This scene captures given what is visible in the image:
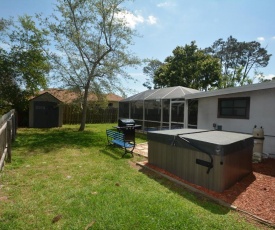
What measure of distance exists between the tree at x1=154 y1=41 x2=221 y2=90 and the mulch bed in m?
18.0

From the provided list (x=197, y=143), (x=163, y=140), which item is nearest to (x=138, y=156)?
(x=163, y=140)

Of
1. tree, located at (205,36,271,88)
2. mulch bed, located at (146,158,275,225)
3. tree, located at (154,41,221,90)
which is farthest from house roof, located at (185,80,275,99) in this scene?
tree, located at (205,36,271,88)

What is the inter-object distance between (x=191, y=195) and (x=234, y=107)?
544cm

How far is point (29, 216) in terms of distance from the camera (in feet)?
10.2

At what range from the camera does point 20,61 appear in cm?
1259

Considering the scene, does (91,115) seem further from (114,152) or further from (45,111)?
(114,152)

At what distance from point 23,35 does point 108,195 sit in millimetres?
13238

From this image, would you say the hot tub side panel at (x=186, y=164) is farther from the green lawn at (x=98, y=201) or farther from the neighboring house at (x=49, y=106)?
the neighboring house at (x=49, y=106)

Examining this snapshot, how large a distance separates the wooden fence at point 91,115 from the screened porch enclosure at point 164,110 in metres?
5.55

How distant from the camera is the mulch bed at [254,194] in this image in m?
3.44

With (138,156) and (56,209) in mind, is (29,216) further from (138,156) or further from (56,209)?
(138,156)

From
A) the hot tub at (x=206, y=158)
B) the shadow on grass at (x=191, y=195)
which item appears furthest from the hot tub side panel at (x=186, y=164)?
the shadow on grass at (x=191, y=195)

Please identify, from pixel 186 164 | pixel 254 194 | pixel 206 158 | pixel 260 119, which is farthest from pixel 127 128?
pixel 254 194

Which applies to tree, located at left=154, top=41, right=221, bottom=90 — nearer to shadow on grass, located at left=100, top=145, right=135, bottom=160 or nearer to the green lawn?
shadow on grass, located at left=100, top=145, right=135, bottom=160
